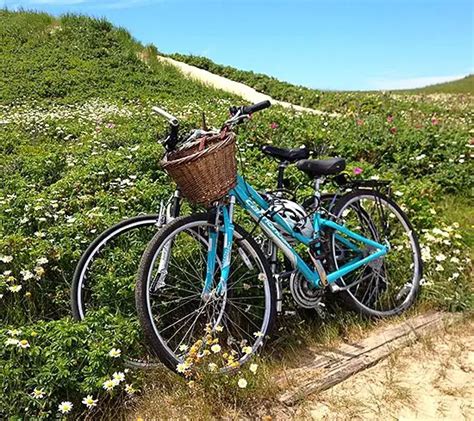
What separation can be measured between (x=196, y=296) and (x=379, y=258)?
55.3 inches

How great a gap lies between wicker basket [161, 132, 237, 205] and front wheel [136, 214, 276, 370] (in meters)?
0.20

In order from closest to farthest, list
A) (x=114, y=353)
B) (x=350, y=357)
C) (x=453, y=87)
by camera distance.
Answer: (x=114, y=353), (x=350, y=357), (x=453, y=87)

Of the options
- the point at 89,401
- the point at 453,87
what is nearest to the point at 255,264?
the point at 89,401

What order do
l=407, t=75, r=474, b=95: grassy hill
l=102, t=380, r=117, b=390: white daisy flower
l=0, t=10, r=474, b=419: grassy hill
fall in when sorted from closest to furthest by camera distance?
l=102, t=380, r=117, b=390: white daisy flower, l=0, t=10, r=474, b=419: grassy hill, l=407, t=75, r=474, b=95: grassy hill

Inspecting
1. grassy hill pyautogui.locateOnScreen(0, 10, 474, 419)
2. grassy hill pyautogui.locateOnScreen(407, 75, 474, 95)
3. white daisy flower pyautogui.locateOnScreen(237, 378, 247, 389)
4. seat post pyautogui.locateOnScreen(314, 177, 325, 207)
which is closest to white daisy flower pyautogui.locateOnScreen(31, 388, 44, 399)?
grassy hill pyautogui.locateOnScreen(0, 10, 474, 419)

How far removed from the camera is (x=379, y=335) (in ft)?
12.7

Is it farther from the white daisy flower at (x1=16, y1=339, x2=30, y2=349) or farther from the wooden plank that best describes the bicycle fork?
the white daisy flower at (x1=16, y1=339, x2=30, y2=349)

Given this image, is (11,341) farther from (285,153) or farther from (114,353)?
(285,153)

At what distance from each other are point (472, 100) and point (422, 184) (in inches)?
691

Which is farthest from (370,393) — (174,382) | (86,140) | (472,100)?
(472,100)

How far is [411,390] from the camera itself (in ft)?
10.6

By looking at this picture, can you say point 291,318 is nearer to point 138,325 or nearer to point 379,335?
point 379,335

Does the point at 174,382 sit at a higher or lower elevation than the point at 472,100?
A: higher

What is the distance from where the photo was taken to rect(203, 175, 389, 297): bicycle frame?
341cm
